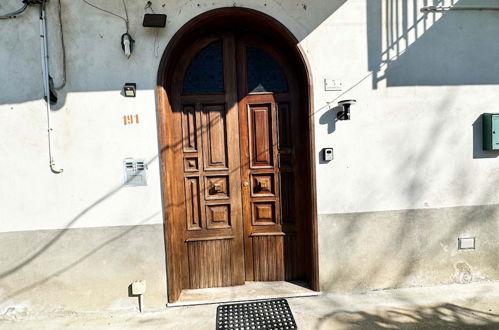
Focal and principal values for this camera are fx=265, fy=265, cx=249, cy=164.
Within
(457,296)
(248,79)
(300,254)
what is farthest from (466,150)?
(248,79)

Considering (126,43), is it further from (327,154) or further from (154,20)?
(327,154)

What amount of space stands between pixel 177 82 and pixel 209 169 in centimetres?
100

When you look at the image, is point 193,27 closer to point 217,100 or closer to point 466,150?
point 217,100

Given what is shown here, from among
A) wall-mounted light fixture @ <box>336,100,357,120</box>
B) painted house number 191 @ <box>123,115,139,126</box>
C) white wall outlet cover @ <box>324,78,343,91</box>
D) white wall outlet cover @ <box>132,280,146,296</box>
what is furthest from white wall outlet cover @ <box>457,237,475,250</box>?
painted house number 191 @ <box>123,115,139,126</box>

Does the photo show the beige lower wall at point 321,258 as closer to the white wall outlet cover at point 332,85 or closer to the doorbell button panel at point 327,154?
the doorbell button panel at point 327,154

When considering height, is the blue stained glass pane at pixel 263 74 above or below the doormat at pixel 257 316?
above

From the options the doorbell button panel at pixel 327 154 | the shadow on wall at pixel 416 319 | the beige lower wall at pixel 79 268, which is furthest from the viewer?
the doorbell button panel at pixel 327 154

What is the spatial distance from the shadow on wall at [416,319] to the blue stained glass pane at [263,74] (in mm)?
2346

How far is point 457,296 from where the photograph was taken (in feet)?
8.82

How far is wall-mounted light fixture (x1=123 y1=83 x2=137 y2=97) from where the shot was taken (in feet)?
8.45

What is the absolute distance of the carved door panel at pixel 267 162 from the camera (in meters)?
2.95

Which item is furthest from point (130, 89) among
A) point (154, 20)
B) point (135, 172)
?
point (135, 172)

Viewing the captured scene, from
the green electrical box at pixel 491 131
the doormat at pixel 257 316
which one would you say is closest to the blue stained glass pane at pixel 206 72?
the doormat at pixel 257 316

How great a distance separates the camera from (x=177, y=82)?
2.86m
